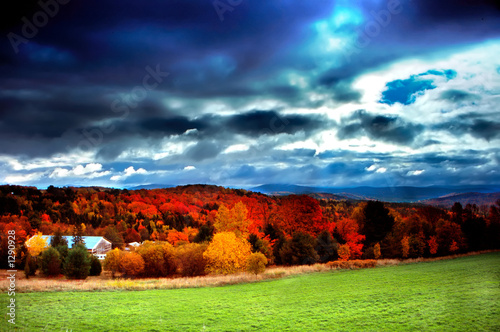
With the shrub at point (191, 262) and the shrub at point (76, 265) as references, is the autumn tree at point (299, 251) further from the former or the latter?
the shrub at point (76, 265)

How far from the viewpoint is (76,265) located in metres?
53.8

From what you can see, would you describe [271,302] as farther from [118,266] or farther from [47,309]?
[118,266]

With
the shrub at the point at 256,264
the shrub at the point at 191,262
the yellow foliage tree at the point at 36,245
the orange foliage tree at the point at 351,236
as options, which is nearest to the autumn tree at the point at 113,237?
the yellow foliage tree at the point at 36,245

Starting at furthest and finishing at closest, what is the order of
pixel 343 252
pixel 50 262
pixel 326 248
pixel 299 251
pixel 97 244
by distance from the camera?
pixel 97 244
pixel 343 252
pixel 326 248
pixel 299 251
pixel 50 262

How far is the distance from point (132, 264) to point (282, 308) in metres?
34.1

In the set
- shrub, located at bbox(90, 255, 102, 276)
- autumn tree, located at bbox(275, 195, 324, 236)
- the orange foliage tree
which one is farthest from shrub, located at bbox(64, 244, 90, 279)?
the orange foliage tree

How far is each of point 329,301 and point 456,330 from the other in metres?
12.2

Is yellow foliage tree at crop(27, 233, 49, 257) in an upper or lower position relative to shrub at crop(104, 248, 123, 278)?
A: upper

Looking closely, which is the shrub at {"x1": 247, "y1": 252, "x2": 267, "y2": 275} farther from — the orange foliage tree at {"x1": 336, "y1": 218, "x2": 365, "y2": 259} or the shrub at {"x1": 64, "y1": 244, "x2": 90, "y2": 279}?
the orange foliage tree at {"x1": 336, "y1": 218, "x2": 365, "y2": 259}

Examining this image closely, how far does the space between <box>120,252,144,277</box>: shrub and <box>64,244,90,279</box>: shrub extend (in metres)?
5.46

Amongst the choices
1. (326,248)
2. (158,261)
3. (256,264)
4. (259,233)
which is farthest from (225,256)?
(259,233)

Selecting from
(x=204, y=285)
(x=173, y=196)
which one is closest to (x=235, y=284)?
(x=204, y=285)

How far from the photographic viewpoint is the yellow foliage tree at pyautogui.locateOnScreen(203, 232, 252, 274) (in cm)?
5028

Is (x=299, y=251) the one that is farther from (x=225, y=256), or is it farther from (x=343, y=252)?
(x=225, y=256)
